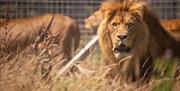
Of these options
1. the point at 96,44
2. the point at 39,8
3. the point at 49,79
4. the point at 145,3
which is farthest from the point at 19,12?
the point at 49,79

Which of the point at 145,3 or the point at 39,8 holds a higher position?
the point at 145,3

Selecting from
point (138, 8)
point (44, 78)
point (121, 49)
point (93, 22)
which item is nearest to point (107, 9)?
point (138, 8)

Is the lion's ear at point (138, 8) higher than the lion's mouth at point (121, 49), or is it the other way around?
the lion's ear at point (138, 8)

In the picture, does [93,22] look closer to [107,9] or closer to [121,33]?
[107,9]

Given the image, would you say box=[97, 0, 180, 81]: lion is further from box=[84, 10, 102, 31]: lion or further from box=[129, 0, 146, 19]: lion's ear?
box=[84, 10, 102, 31]: lion

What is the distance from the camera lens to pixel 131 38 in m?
5.73

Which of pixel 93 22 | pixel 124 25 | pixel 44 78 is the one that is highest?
pixel 124 25

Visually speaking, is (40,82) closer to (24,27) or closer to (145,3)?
(145,3)

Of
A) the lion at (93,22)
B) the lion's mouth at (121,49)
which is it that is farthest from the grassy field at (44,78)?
the lion at (93,22)

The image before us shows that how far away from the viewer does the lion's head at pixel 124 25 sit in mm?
5648

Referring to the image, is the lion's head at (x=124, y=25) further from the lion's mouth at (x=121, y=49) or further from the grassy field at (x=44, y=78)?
the grassy field at (x=44, y=78)

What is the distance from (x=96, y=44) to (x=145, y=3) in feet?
9.51

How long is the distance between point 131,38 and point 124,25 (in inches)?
5.7

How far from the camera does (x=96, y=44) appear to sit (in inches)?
351
